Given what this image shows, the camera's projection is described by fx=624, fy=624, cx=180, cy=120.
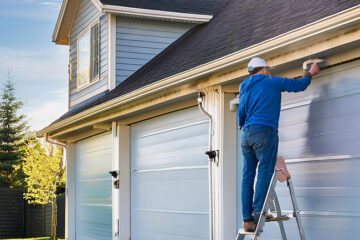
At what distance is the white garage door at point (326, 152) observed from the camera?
5.89 metres

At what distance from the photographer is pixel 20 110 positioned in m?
40.6

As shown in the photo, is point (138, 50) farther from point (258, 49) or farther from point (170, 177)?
point (258, 49)

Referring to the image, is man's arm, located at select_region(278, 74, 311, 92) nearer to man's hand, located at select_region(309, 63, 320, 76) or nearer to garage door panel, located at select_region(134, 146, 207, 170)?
man's hand, located at select_region(309, 63, 320, 76)

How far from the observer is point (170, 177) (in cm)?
966

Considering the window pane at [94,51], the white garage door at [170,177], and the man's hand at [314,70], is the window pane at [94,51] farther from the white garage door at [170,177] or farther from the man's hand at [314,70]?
the man's hand at [314,70]

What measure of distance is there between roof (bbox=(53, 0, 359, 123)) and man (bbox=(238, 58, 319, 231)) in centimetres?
93

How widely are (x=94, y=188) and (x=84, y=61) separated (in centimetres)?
316

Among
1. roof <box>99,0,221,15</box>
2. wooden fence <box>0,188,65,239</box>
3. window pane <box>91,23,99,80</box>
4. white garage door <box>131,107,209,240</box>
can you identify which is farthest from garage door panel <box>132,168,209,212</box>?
wooden fence <box>0,188,65,239</box>

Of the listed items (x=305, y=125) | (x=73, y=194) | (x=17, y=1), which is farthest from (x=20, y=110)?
(x=305, y=125)

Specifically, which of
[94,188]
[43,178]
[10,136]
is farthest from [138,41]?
[10,136]

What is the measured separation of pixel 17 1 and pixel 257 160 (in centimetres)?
3799

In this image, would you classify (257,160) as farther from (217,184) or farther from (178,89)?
(178,89)

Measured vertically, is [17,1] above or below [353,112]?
above

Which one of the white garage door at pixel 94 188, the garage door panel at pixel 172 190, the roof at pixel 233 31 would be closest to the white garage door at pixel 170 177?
the garage door panel at pixel 172 190
